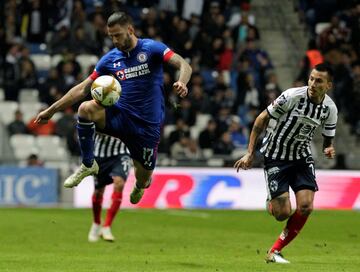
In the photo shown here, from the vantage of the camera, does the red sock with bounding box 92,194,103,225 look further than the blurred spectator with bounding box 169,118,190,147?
No

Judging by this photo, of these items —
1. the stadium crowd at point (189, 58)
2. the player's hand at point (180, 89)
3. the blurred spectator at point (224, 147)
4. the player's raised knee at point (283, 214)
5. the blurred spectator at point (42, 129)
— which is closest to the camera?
the player's hand at point (180, 89)

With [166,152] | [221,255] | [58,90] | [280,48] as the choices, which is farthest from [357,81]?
[221,255]

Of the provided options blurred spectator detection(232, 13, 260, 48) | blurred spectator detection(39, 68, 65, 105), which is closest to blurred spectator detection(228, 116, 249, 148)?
blurred spectator detection(232, 13, 260, 48)

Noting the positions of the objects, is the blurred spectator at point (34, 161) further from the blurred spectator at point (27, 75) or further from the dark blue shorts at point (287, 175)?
the dark blue shorts at point (287, 175)

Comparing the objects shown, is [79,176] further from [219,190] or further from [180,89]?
[219,190]

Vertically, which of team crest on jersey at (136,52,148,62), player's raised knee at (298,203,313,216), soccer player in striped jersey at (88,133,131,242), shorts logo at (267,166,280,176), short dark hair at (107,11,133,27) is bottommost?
soccer player in striped jersey at (88,133,131,242)

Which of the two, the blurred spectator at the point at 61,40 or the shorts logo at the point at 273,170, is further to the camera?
the blurred spectator at the point at 61,40

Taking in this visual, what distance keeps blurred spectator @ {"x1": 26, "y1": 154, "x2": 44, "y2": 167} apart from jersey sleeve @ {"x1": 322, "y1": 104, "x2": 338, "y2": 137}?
12016 mm

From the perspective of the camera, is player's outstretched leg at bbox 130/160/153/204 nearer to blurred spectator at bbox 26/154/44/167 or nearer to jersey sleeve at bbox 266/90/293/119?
jersey sleeve at bbox 266/90/293/119

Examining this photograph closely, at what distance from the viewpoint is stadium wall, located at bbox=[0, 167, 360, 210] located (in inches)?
911

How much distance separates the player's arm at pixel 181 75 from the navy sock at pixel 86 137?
1.19 meters

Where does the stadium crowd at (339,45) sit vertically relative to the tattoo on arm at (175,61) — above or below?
below

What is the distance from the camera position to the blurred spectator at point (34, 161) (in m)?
23.0

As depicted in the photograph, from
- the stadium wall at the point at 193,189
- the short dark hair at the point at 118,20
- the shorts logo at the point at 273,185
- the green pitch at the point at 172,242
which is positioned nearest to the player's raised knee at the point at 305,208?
the shorts logo at the point at 273,185
